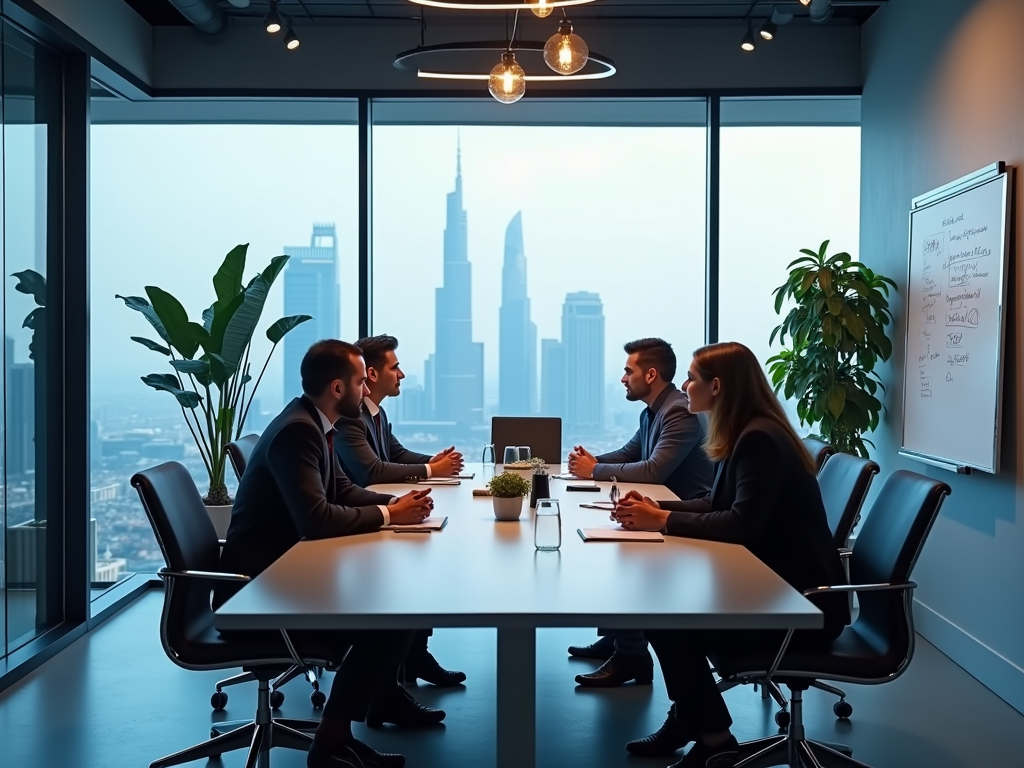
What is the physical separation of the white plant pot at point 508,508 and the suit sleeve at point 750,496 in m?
0.61

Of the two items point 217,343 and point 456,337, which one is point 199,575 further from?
point 456,337

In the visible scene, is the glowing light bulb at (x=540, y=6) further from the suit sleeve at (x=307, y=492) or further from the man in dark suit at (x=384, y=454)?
the man in dark suit at (x=384, y=454)

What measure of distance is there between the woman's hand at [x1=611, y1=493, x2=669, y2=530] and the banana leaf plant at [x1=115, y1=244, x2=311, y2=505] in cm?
328

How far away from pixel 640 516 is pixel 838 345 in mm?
2653

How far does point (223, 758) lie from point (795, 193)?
4.66 metres

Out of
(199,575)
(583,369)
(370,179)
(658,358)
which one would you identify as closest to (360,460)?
(658,358)

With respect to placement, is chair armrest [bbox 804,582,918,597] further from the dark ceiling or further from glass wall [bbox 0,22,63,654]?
the dark ceiling

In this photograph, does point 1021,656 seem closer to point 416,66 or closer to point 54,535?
point 416,66

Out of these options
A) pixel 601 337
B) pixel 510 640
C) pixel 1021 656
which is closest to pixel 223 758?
pixel 510 640

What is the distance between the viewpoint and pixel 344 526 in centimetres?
312

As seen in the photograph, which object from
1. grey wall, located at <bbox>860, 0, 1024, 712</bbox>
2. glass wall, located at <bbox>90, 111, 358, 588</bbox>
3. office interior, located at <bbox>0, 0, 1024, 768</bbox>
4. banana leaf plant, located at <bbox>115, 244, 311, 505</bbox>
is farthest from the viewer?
glass wall, located at <bbox>90, 111, 358, 588</bbox>

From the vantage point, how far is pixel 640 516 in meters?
3.19

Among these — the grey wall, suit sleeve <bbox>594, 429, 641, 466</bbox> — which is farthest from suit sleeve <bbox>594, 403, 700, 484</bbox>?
the grey wall

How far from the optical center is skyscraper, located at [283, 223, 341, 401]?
254 inches
